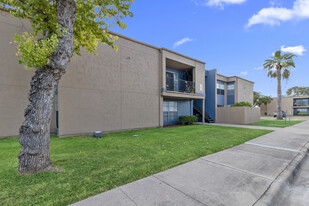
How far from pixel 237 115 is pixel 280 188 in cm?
1462

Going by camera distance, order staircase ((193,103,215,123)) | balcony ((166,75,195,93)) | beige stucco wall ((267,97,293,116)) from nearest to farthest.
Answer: balcony ((166,75,195,93)) → staircase ((193,103,215,123)) → beige stucco wall ((267,97,293,116))

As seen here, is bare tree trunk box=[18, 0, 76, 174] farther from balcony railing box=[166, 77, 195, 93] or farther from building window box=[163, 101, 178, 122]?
building window box=[163, 101, 178, 122]

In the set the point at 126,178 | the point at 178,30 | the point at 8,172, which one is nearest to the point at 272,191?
the point at 126,178

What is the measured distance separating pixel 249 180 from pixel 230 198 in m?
0.99

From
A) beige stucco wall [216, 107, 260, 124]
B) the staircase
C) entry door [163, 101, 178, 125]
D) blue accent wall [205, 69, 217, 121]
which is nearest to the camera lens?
entry door [163, 101, 178, 125]

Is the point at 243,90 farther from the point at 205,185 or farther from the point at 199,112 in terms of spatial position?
the point at 205,185

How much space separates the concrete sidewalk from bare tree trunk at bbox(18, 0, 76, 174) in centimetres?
187

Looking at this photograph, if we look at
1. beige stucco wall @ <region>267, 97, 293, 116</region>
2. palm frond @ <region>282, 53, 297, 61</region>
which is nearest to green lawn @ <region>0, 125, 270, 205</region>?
palm frond @ <region>282, 53, 297, 61</region>

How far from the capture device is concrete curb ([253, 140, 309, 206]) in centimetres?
242

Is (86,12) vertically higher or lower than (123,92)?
higher

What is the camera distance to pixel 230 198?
245cm

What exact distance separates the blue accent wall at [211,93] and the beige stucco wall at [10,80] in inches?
692

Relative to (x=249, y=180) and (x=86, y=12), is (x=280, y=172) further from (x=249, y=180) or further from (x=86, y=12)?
(x=86, y=12)

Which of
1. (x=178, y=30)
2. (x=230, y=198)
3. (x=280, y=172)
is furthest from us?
(x=178, y=30)
